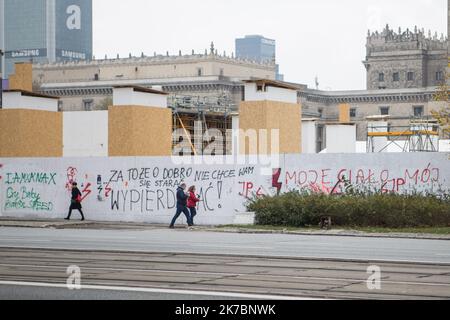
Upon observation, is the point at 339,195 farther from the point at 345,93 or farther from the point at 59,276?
the point at 345,93

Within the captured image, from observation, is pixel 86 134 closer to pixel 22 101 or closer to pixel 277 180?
pixel 22 101

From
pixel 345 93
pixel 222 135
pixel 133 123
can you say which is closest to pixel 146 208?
pixel 133 123

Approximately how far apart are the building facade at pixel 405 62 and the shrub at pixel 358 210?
423ft

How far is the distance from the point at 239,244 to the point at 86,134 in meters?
29.4

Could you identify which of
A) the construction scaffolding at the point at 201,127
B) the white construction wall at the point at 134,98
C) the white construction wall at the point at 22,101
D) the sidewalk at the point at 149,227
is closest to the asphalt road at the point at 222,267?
the sidewalk at the point at 149,227

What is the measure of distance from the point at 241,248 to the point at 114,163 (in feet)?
53.2

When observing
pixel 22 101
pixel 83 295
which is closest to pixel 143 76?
pixel 22 101

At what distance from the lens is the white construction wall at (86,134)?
53219 millimetres

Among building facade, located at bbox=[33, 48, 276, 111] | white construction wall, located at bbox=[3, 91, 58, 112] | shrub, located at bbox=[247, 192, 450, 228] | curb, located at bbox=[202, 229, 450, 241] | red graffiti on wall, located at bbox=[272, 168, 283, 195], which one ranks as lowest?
curb, located at bbox=[202, 229, 450, 241]

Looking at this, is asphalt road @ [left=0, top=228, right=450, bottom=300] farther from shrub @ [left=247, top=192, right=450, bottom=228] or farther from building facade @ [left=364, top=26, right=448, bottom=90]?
building facade @ [left=364, top=26, right=448, bottom=90]

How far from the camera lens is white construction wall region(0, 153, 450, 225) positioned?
34.6 metres

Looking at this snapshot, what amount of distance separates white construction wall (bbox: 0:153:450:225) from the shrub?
1505mm

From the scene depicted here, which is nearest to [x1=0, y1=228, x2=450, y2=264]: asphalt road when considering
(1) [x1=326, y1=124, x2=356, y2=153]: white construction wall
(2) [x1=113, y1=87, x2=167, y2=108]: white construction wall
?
(2) [x1=113, y1=87, x2=167, y2=108]: white construction wall

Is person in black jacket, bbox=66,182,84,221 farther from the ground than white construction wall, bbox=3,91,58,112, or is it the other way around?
white construction wall, bbox=3,91,58,112
